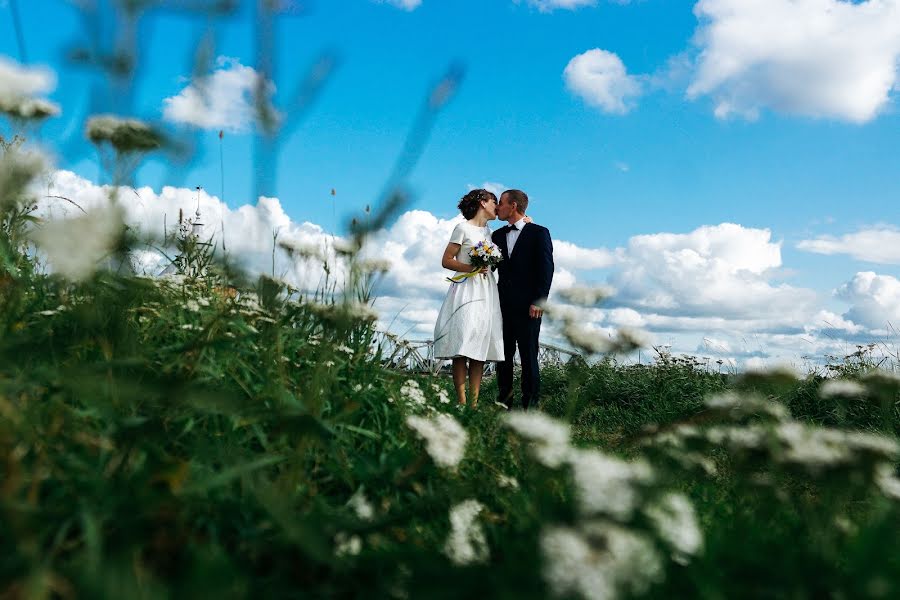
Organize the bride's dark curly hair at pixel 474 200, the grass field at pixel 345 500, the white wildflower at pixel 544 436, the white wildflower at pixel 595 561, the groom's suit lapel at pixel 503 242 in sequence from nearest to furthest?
the white wildflower at pixel 595 561 < the grass field at pixel 345 500 < the white wildflower at pixel 544 436 < the groom's suit lapel at pixel 503 242 < the bride's dark curly hair at pixel 474 200

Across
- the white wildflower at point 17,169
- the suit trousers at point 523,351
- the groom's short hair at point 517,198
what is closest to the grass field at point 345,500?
the white wildflower at point 17,169

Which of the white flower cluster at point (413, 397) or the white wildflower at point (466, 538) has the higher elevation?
the white flower cluster at point (413, 397)

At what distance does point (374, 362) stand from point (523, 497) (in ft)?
6.15

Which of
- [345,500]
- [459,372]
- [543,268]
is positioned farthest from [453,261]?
[345,500]

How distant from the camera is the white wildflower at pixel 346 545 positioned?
4.57 ft

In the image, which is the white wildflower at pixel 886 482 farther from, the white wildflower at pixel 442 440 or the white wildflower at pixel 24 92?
the white wildflower at pixel 24 92

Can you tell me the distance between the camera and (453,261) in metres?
7.72

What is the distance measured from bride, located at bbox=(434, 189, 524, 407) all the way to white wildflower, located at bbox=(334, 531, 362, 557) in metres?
5.75

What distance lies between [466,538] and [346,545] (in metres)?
0.26

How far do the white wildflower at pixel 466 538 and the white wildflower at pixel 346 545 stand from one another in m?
0.19

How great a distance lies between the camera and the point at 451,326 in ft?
25.1

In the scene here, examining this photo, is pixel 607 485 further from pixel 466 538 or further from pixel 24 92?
pixel 24 92

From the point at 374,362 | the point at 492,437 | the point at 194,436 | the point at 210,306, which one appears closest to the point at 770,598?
the point at 194,436

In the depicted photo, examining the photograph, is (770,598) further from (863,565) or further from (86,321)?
(86,321)
